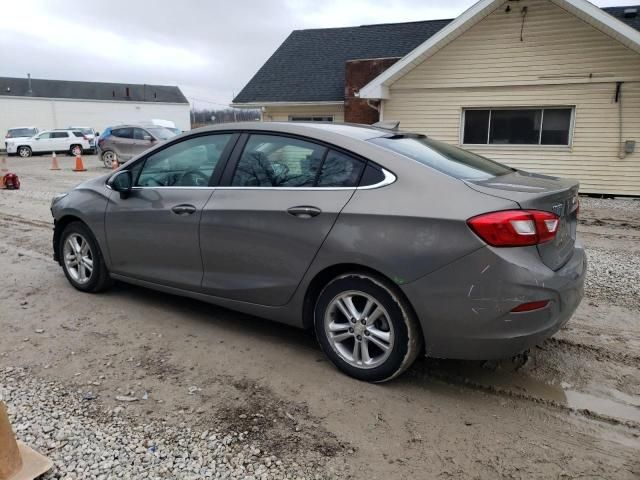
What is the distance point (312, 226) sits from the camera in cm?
323

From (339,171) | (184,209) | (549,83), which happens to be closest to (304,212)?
(339,171)

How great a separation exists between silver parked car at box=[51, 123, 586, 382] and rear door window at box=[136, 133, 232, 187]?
1cm

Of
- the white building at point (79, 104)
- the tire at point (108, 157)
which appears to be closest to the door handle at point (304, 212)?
the tire at point (108, 157)

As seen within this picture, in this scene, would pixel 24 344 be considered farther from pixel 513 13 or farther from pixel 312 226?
pixel 513 13

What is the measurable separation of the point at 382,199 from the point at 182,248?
1.72m

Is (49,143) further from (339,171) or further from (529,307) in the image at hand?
(529,307)

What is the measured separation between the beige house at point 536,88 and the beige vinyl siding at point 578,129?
22 millimetres

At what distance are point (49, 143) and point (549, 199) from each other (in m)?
33.4

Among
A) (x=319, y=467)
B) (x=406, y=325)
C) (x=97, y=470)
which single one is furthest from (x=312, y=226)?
(x=97, y=470)

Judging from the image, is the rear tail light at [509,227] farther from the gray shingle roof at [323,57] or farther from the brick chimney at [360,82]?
the gray shingle roof at [323,57]

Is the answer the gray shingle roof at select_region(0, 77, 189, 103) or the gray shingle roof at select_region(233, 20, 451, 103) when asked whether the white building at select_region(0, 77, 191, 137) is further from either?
the gray shingle roof at select_region(233, 20, 451, 103)

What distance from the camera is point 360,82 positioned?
14891 mm

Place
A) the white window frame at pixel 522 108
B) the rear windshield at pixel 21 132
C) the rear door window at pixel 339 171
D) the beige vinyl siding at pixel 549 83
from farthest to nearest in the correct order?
the rear windshield at pixel 21 132 < the white window frame at pixel 522 108 < the beige vinyl siding at pixel 549 83 < the rear door window at pixel 339 171

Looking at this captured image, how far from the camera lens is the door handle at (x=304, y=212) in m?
3.23
